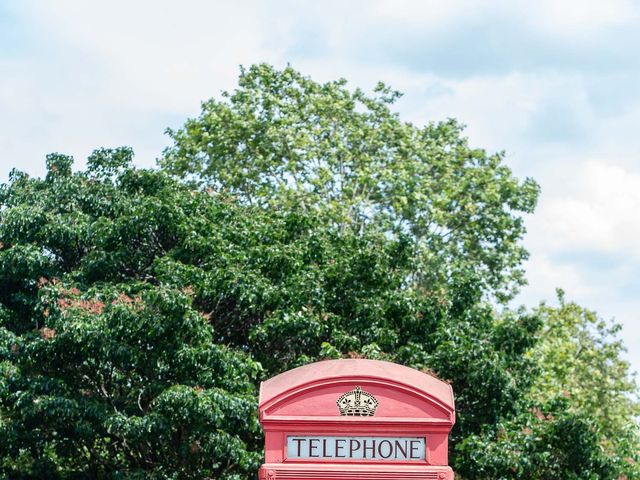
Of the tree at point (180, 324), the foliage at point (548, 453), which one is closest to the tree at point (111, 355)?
the tree at point (180, 324)

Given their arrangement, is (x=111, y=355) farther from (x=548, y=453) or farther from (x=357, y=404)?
(x=357, y=404)

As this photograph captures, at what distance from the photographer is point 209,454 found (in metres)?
13.8

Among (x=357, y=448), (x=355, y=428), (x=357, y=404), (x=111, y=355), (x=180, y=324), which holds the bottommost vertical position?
(x=357, y=448)

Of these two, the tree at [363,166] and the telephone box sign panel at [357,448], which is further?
the tree at [363,166]

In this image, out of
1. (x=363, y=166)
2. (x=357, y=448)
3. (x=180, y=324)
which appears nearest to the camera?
(x=357, y=448)

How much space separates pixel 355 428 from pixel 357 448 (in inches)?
5.7

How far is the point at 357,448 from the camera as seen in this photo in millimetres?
7859

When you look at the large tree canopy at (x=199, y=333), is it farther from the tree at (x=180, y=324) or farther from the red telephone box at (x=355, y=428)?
the red telephone box at (x=355, y=428)

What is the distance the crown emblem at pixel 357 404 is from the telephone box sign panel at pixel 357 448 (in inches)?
7.1

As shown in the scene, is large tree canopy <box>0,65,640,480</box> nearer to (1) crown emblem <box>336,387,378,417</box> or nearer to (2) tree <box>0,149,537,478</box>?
(2) tree <box>0,149,537,478</box>

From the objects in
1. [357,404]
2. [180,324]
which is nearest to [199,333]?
[180,324]

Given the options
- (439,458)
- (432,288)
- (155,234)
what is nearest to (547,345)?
(432,288)

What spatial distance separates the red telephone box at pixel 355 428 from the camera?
779cm

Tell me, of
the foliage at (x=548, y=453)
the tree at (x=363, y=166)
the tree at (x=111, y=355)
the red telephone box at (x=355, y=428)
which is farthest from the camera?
the tree at (x=363, y=166)
